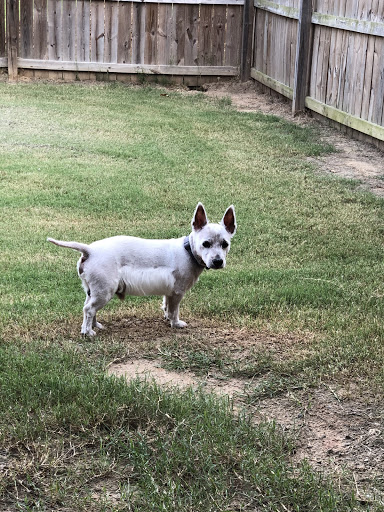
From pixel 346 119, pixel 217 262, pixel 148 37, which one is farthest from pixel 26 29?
pixel 217 262

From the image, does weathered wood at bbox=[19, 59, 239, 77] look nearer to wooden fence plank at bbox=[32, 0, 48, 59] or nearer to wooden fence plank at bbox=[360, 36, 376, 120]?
wooden fence plank at bbox=[32, 0, 48, 59]

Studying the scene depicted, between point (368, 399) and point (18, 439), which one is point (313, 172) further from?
point (18, 439)

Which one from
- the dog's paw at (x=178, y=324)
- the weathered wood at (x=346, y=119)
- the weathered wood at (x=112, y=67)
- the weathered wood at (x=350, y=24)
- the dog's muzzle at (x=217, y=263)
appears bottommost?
the dog's paw at (x=178, y=324)

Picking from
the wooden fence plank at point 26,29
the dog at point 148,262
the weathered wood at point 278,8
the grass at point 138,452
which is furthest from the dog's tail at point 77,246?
the wooden fence plank at point 26,29

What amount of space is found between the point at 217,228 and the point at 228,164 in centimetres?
509

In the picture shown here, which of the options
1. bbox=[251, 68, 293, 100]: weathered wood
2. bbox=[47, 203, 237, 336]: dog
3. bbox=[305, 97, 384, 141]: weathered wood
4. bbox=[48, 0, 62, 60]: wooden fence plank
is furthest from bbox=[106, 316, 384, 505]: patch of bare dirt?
bbox=[48, 0, 62, 60]: wooden fence plank

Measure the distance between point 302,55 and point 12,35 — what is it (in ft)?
19.6

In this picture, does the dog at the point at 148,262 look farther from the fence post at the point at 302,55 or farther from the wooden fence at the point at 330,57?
the fence post at the point at 302,55

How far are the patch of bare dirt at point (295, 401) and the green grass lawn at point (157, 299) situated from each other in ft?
0.44

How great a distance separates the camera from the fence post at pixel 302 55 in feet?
40.0

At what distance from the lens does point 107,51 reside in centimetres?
1551

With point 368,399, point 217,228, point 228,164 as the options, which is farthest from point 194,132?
point 368,399

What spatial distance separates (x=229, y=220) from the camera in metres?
4.85

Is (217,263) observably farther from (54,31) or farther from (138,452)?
(54,31)
